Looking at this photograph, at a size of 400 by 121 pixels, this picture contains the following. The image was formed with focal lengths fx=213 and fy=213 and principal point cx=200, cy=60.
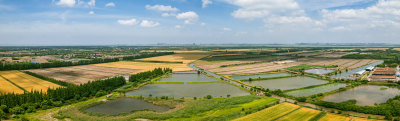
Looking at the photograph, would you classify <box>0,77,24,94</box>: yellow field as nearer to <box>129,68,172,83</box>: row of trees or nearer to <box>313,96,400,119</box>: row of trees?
<box>129,68,172,83</box>: row of trees

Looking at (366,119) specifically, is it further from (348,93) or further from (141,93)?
(141,93)

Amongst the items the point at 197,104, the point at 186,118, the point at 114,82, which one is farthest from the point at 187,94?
the point at 114,82

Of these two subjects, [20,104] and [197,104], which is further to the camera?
[197,104]

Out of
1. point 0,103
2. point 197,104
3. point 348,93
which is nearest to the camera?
point 0,103

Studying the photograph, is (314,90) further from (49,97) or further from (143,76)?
(49,97)

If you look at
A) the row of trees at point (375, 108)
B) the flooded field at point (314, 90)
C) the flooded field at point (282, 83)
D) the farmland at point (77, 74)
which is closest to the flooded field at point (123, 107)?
the farmland at point (77, 74)

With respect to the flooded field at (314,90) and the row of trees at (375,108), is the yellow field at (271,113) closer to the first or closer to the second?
the row of trees at (375,108)

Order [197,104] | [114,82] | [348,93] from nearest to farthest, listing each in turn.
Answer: [197,104] < [348,93] < [114,82]
